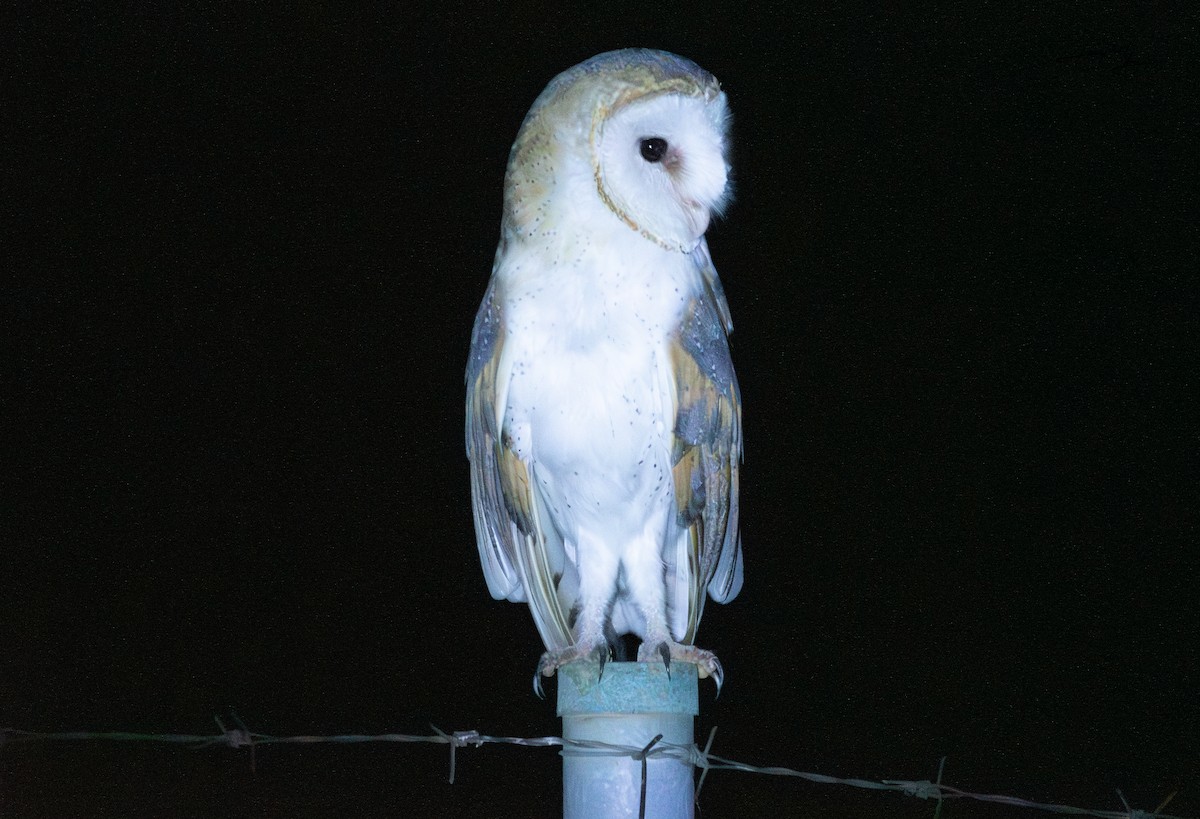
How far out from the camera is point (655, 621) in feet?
4.74

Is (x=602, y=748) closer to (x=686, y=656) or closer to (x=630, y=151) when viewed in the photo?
(x=686, y=656)

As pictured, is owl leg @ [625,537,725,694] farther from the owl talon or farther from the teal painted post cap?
the teal painted post cap

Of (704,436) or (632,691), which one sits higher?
(704,436)

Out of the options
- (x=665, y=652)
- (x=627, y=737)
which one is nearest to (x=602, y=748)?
(x=627, y=737)

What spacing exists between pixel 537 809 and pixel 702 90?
5.46 ft

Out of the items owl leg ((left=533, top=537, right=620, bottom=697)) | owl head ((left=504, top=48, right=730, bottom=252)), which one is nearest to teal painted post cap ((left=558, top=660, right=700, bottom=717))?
owl leg ((left=533, top=537, right=620, bottom=697))

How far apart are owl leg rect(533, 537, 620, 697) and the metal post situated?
0.35 m

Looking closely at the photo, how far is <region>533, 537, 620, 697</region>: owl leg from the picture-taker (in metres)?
1.46

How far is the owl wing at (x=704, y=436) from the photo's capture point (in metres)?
1.43

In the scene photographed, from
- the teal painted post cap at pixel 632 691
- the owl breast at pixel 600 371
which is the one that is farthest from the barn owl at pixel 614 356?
the teal painted post cap at pixel 632 691

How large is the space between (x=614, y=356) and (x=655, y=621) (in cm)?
36

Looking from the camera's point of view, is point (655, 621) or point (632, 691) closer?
point (632, 691)

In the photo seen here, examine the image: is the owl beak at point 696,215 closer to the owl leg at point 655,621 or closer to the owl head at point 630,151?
the owl head at point 630,151

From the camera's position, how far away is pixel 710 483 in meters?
1.46
